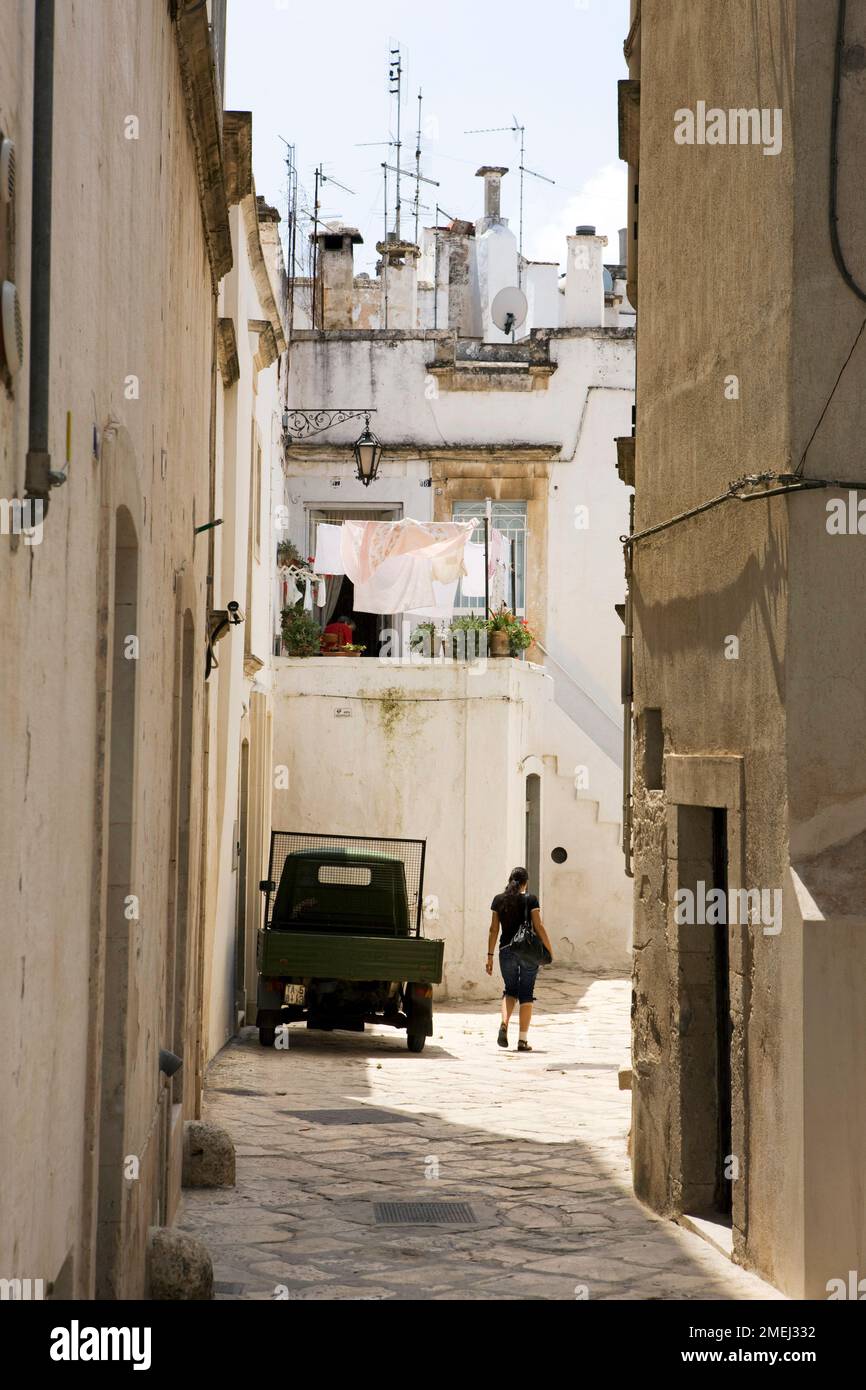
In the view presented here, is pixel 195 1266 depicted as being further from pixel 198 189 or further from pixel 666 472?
pixel 198 189

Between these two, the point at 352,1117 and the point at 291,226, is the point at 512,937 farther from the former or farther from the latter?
the point at 291,226

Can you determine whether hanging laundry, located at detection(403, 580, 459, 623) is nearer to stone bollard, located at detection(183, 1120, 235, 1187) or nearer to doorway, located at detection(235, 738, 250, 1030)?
doorway, located at detection(235, 738, 250, 1030)

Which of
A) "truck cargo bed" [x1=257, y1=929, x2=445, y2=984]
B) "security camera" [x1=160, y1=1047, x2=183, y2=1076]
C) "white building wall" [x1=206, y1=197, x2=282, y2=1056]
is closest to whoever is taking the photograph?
"security camera" [x1=160, y1=1047, x2=183, y2=1076]

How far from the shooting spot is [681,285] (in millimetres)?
9820

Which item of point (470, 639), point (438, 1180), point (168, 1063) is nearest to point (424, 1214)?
point (438, 1180)

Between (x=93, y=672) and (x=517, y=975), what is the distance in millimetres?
11890

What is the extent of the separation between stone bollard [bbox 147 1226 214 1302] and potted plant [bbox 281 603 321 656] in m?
15.6

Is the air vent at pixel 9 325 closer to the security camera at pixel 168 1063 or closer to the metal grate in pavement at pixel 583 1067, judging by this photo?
the security camera at pixel 168 1063

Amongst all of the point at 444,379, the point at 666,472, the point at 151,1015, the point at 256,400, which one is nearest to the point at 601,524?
the point at 444,379

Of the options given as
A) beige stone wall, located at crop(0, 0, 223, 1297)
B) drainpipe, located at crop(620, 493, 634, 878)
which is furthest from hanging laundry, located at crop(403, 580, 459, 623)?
beige stone wall, located at crop(0, 0, 223, 1297)

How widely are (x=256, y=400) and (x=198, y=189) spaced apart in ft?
30.0

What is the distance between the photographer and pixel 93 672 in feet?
16.6

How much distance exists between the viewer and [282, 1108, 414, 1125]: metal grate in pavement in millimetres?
12516

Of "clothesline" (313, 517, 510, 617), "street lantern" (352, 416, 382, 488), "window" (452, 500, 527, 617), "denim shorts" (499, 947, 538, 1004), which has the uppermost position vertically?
"street lantern" (352, 416, 382, 488)
